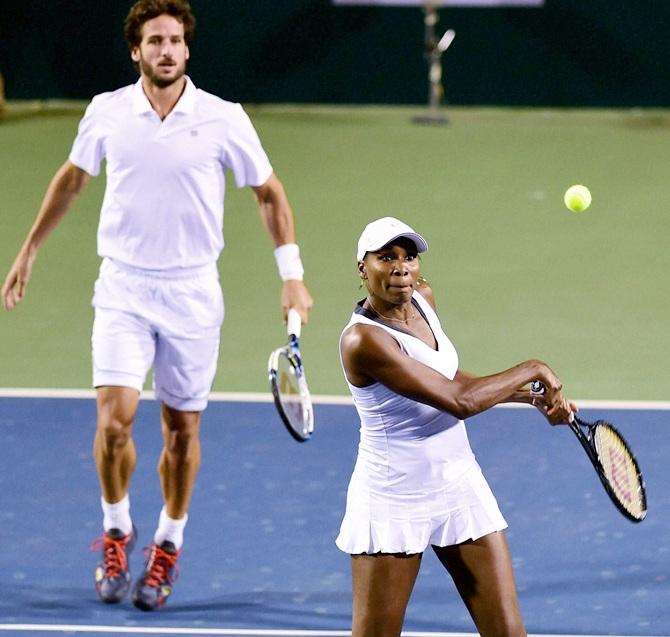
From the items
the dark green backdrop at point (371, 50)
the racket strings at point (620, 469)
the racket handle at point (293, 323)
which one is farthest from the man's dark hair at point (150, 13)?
the dark green backdrop at point (371, 50)

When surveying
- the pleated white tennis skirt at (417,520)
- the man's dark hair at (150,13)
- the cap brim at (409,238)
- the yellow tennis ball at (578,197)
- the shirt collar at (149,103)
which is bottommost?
the pleated white tennis skirt at (417,520)

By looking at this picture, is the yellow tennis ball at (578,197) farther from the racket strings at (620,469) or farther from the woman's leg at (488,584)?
the woman's leg at (488,584)

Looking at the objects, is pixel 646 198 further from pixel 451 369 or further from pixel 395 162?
pixel 451 369

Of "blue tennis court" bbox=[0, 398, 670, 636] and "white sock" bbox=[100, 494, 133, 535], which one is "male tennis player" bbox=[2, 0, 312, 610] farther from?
"blue tennis court" bbox=[0, 398, 670, 636]

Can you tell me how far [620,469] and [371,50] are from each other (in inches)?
549

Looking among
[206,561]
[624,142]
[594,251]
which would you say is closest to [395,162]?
[624,142]

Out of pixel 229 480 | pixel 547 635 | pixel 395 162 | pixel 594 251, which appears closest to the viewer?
pixel 547 635

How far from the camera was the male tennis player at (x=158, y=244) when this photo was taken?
605 centimetres

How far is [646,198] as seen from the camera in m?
13.9

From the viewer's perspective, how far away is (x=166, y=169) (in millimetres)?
6043

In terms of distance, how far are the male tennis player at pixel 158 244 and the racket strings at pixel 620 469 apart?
149 cm

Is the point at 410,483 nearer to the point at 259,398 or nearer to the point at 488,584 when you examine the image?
Result: the point at 488,584

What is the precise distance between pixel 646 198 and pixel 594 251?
6.78ft

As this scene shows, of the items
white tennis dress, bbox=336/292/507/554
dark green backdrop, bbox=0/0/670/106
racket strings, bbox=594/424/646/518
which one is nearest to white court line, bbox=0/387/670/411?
racket strings, bbox=594/424/646/518
